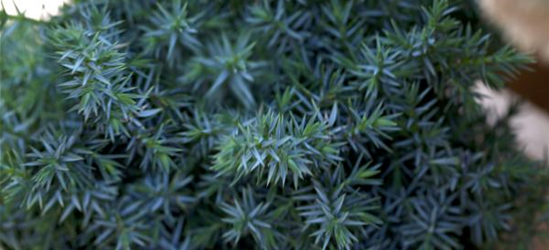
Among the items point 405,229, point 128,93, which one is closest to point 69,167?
point 128,93

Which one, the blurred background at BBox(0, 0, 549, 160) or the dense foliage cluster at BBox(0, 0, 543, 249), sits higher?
the dense foliage cluster at BBox(0, 0, 543, 249)

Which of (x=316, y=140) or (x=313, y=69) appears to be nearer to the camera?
(x=316, y=140)

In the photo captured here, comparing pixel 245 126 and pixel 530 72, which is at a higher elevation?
pixel 245 126

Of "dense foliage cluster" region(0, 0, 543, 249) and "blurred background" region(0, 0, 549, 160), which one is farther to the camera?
"blurred background" region(0, 0, 549, 160)

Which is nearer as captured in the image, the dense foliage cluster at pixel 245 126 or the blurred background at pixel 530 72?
the dense foliage cluster at pixel 245 126

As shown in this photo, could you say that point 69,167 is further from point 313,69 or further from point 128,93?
point 313,69

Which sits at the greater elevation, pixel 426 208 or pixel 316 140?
pixel 316 140

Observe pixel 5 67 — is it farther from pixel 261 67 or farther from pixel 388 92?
pixel 388 92

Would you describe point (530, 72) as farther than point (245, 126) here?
Yes
